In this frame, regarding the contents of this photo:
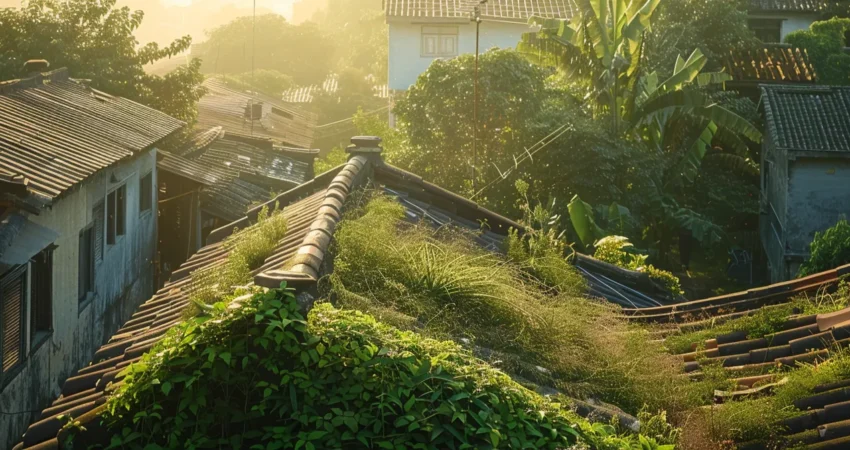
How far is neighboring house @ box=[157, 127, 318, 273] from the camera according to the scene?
2241cm

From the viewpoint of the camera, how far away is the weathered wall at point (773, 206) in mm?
25045

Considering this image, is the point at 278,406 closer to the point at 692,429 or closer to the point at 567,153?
the point at 692,429

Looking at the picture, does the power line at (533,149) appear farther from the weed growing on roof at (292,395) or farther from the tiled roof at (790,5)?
the weed growing on roof at (292,395)

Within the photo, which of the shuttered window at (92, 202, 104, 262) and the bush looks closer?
the bush

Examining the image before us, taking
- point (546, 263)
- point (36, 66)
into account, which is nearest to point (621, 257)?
point (546, 263)

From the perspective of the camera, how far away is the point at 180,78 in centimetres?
2756

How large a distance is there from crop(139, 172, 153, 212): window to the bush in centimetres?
1265

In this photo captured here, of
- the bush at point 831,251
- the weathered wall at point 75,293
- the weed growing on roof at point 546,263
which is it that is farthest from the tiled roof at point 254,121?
the weed growing on roof at point 546,263

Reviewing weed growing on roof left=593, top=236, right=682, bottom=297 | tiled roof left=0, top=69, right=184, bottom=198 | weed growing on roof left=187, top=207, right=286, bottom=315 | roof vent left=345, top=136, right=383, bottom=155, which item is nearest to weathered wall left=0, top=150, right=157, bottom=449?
tiled roof left=0, top=69, right=184, bottom=198

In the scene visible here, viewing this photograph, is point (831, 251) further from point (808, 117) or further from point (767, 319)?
point (808, 117)

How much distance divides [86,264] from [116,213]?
2333mm

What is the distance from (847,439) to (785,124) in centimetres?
2009

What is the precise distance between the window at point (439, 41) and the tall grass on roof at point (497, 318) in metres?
30.7

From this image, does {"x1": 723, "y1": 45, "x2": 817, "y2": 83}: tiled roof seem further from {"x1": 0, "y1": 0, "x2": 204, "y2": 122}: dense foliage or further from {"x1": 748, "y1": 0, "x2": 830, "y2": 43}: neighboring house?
{"x1": 0, "y1": 0, "x2": 204, "y2": 122}: dense foliage
